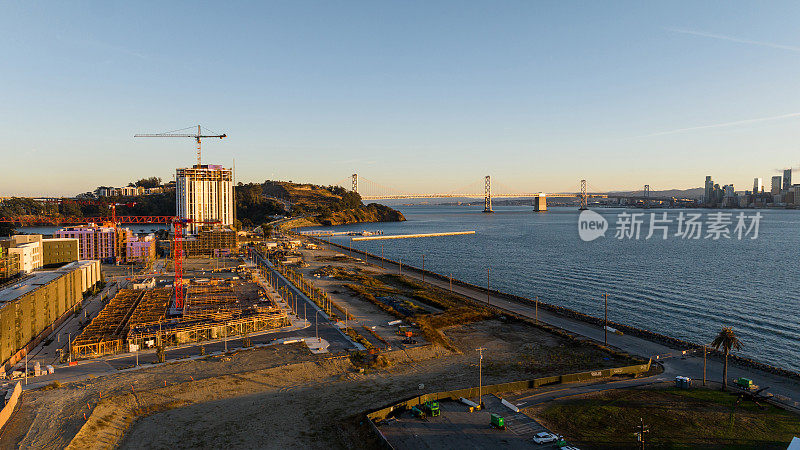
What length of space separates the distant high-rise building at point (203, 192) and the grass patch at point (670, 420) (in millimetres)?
102099

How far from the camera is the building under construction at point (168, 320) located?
24344mm

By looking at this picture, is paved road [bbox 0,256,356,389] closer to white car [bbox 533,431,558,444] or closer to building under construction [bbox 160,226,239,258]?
white car [bbox 533,431,558,444]

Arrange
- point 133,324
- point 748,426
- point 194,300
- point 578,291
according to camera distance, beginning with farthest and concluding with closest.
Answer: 1. point 578,291
2. point 194,300
3. point 133,324
4. point 748,426

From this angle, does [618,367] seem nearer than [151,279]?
Yes

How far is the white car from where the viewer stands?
1525 centimetres

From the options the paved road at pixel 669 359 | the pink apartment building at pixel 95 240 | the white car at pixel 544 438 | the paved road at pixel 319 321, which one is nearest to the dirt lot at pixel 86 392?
the paved road at pixel 319 321

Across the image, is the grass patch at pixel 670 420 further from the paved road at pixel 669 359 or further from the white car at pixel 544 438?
the paved road at pixel 669 359

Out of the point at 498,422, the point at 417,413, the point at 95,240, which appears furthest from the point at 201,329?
the point at 95,240

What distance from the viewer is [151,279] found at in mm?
44094

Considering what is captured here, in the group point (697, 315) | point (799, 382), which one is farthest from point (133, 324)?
point (697, 315)

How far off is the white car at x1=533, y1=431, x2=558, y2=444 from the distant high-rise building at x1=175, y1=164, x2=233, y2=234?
103137mm

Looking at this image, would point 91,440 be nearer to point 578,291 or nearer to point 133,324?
point 133,324

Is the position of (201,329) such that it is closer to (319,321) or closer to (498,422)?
(319,321)

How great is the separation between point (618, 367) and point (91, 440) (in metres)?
22.0
